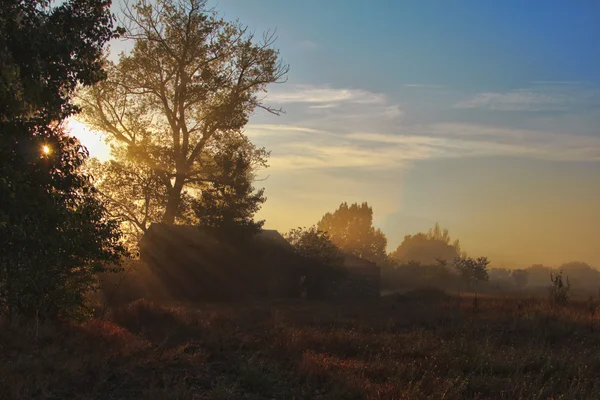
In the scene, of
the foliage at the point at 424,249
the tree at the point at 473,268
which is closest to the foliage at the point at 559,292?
the tree at the point at 473,268

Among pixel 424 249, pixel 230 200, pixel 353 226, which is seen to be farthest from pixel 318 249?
pixel 424 249

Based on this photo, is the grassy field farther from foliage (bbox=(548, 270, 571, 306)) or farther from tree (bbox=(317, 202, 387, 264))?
tree (bbox=(317, 202, 387, 264))

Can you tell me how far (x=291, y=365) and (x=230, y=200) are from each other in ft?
75.7

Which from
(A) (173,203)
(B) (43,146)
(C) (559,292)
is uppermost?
(A) (173,203)

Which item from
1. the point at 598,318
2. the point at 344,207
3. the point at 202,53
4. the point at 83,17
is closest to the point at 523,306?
the point at 598,318

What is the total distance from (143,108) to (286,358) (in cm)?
2923

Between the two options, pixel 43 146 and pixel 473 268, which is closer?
pixel 43 146

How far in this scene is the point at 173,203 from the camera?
33.6 metres

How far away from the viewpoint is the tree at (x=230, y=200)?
3069 cm

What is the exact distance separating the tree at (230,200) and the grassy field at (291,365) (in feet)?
56.8

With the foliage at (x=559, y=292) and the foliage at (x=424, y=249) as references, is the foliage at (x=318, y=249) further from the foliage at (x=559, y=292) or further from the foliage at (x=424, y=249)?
the foliage at (x=424, y=249)

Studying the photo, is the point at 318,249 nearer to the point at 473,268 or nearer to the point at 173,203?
the point at 173,203

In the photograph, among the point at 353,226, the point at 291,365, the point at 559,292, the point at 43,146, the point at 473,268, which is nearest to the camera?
the point at 291,365

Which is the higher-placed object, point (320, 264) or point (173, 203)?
point (173, 203)
